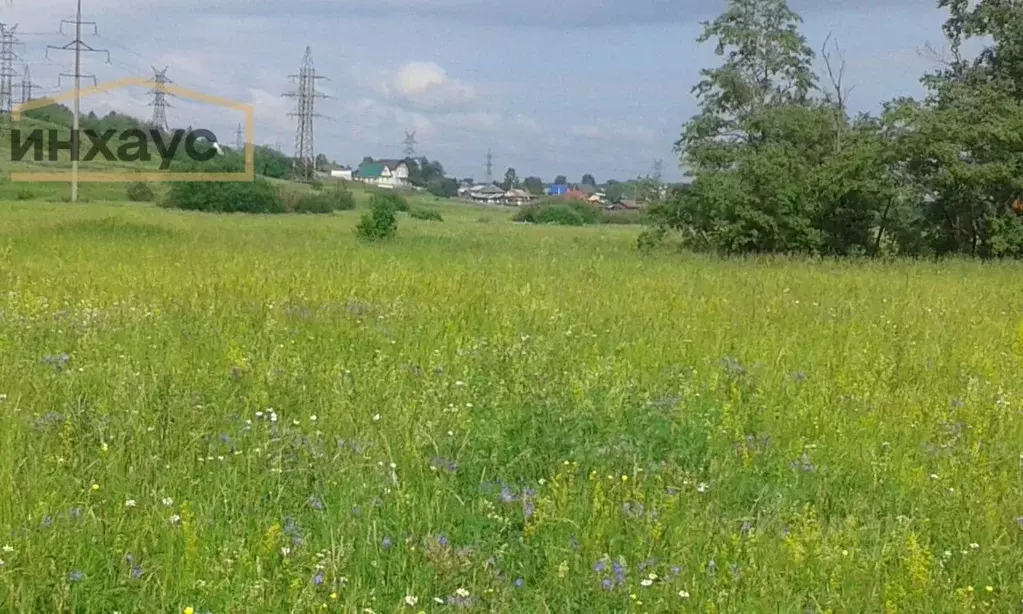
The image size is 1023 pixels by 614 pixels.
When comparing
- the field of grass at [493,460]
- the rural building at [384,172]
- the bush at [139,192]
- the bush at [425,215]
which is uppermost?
the rural building at [384,172]

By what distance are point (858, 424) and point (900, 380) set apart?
1.46 m

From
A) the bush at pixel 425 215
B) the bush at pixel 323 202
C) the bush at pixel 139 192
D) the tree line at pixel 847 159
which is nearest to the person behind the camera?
the tree line at pixel 847 159

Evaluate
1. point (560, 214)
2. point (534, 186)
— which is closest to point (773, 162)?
point (560, 214)

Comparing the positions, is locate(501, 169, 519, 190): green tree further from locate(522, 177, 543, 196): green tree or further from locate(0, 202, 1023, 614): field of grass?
locate(0, 202, 1023, 614): field of grass

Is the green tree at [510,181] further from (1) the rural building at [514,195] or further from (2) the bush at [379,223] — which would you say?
(2) the bush at [379,223]

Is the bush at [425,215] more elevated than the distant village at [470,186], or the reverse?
the distant village at [470,186]

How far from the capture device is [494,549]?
322cm

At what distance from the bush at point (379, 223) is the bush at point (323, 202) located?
27.5 meters

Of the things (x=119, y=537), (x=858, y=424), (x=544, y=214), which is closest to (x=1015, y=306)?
(x=858, y=424)

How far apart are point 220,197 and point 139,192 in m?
7.45

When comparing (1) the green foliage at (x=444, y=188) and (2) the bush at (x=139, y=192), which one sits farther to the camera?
(1) the green foliage at (x=444, y=188)

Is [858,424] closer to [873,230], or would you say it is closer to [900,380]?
[900,380]

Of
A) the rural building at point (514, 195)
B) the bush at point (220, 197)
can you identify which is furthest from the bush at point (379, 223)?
the rural building at point (514, 195)

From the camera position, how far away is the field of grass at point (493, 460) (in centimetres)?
296
